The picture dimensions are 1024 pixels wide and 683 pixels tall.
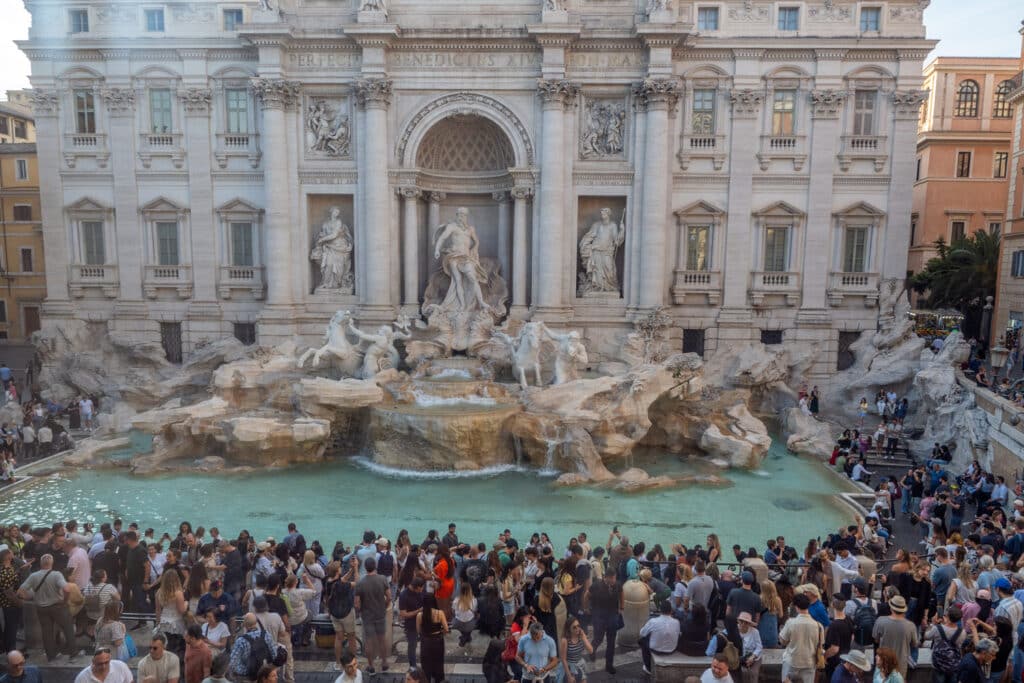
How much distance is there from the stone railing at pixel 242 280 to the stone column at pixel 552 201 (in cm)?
1007

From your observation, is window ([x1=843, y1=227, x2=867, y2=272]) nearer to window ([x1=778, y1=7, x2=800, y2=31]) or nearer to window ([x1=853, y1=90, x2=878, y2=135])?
window ([x1=853, y1=90, x2=878, y2=135])

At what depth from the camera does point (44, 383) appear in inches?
976

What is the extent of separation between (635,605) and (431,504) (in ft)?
24.0

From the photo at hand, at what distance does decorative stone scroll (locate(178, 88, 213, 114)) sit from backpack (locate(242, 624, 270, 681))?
23.3m

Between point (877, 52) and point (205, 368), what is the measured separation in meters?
24.9

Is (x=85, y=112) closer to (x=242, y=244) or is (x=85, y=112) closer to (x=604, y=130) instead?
(x=242, y=244)

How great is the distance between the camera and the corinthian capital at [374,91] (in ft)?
78.0

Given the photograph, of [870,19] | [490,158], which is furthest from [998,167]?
[490,158]

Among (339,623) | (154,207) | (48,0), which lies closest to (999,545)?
(339,623)

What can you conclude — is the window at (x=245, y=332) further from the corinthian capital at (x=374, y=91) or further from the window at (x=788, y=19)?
the window at (x=788, y=19)

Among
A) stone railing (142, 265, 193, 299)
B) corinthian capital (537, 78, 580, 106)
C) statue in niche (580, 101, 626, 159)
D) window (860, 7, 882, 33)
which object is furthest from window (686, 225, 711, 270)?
stone railing (142, 265, 193, 299)

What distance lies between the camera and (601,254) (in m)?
25.0

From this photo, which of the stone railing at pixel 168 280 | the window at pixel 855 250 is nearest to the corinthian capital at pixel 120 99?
the stone railing at pixel 168 280

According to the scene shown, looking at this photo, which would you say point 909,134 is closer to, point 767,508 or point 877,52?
point 877,52
